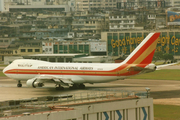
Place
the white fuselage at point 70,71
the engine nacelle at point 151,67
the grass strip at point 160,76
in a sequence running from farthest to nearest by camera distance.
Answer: the grass strip at point 160,76 < the white fuselage at point 70,71 < the engine nacelle at point 151,67

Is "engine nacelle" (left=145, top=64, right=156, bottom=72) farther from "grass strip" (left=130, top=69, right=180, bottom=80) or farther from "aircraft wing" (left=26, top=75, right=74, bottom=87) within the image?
"grass strip" (left=130, top=69, right=180, bottom=80)

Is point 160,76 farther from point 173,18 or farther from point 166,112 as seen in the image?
point 173,18

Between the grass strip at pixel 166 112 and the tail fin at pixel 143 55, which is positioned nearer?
the grass strip at pixel 166 112

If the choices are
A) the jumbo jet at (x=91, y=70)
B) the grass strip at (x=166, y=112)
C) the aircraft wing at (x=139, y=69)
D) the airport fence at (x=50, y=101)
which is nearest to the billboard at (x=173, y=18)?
the jumbo jet at (x=91, y=70)

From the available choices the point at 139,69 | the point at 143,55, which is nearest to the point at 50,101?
the point at 139,69

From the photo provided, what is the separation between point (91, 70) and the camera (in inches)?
2781

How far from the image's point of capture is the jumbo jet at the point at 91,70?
227 feet

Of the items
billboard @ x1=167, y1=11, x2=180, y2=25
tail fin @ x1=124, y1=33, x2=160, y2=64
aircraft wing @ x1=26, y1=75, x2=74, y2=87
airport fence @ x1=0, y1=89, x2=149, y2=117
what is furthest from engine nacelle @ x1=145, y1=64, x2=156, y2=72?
billboard @ x1=167, y1=11, x2=180, y2=25

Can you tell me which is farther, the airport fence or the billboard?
the billboard

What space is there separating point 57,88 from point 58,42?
10613cm

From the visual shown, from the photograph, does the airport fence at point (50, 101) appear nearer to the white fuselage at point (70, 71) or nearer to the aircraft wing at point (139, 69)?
the aircraft wing at point (139, 69)

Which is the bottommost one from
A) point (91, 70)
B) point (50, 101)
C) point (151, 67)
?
point (91, 70)

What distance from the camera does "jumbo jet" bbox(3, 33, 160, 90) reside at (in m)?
69.1

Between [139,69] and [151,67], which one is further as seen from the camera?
[139,69]
